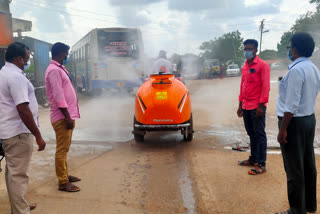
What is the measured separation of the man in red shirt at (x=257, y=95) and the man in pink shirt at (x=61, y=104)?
2.71 metres

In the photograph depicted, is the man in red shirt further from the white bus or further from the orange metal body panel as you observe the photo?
the white bus

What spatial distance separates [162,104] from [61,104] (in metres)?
2.49

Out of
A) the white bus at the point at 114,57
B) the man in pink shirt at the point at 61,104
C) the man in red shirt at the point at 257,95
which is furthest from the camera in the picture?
the white bus at the point at 114,57

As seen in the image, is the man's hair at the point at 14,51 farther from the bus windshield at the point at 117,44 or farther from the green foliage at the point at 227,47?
the green foliage at the point at 227,47

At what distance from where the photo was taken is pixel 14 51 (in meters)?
3.10

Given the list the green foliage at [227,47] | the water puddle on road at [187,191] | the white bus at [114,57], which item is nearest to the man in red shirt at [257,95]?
the water puddle on road at [187,191]

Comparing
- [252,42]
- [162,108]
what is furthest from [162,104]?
[252,42]

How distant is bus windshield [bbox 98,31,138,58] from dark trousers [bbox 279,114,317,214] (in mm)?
13470

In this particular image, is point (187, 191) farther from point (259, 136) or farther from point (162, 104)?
point (162, 104)

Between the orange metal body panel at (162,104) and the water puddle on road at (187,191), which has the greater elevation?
the orange metal body panel at (162,104)

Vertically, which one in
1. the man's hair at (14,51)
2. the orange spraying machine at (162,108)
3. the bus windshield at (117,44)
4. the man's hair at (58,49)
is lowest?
the orange spraying machine at (162,108)

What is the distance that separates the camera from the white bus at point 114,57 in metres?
15.4

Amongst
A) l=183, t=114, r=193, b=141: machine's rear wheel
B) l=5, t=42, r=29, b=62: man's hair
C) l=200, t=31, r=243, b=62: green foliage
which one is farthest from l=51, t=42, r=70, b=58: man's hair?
l=200, t=31, r=243, b=62: green foliage

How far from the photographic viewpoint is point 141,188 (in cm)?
413
